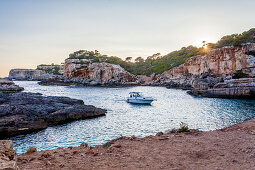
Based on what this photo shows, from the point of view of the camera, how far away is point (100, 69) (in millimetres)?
86750

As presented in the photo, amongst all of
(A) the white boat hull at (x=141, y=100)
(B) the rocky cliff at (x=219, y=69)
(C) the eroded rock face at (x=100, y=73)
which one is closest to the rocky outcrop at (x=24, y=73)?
(C) the eroded rock face at (x=100, y=73)

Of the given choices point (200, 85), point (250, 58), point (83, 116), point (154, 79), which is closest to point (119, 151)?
point (83, 116)

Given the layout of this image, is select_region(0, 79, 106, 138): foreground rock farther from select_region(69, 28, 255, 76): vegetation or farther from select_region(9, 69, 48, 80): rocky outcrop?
select_region(9, 69, 48, 80): rocky outcrop

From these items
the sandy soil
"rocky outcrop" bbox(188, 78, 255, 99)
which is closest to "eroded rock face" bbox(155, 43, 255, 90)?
"rocky outcrop" bbox(188, 78, 255, 99)

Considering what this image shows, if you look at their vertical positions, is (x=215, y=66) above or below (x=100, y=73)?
above

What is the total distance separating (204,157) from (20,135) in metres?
12.8

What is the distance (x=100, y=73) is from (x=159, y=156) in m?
81.9

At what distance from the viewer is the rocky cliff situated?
149 ft

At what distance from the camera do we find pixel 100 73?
8725 centimetres

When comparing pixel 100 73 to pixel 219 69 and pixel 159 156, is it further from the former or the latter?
pixel 159 156

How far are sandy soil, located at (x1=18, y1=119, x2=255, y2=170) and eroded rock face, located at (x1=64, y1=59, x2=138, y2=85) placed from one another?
2945 inches

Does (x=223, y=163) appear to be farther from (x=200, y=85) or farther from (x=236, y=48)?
(x=236, y=48)

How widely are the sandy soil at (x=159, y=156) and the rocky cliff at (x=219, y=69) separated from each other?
3304 centimetres

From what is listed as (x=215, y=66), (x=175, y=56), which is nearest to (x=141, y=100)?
(x=215, y=66)
